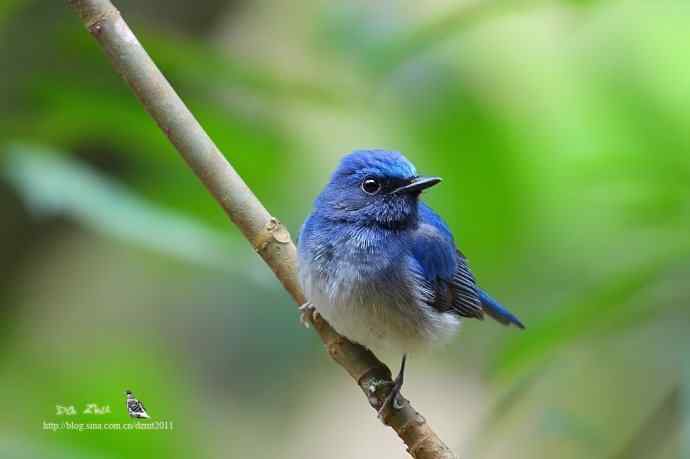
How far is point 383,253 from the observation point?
377 centimetres

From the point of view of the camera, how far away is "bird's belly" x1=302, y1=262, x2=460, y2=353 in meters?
3.39

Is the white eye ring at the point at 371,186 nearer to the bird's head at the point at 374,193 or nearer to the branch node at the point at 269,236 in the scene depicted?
the bird's head at the point at 374,193

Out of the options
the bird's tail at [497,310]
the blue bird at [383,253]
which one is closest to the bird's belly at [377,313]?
the blue bird at [383,253]

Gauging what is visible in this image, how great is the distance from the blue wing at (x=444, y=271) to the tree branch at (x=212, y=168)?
2.80 ft

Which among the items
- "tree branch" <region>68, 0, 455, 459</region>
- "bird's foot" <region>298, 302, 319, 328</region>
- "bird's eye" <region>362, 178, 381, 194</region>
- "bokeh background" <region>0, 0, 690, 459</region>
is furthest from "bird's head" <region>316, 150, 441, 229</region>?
"tree branch" <region>68, 0, 455, 459</region>

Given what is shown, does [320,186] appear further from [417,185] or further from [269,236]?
[269,236]

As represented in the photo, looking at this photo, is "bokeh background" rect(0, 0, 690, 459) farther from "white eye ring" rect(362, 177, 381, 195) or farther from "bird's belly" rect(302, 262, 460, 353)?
"white eye ring" rect(362, 177, 381, 195)

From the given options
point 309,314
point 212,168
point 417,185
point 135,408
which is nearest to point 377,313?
point 309,314

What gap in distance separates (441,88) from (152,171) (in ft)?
4.36

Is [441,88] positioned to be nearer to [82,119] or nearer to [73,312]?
[82,119]

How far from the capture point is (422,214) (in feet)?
13.1

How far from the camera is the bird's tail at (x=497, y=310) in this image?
426cm

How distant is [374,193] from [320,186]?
1663 mm

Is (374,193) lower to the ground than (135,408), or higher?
higher
